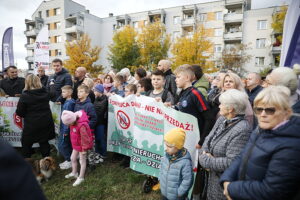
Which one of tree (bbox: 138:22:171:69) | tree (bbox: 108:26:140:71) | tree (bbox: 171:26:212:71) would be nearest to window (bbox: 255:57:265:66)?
tree (bbox: 171:26:212:71)

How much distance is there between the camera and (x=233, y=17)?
31.8 m

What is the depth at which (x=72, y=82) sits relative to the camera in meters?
5.86

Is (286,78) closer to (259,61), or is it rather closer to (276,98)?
(276,98)

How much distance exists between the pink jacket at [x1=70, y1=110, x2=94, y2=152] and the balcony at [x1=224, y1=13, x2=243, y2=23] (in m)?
34.1

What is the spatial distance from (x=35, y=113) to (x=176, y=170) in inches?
141

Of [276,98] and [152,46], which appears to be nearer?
[276,98]

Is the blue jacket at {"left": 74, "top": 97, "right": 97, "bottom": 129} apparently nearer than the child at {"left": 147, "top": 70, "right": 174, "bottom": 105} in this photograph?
No

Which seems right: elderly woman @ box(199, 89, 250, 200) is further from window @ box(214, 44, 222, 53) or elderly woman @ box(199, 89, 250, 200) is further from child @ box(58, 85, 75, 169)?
window @ box(214, 44, 222, 53)

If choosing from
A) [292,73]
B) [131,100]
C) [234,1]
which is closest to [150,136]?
[131,100]

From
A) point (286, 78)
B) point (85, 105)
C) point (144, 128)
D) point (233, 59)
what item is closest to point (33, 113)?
point (85, 105)

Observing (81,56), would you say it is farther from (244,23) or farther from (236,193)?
(236,193)

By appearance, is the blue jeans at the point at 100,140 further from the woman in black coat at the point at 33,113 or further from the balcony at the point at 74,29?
the balcony at the point at 74,29

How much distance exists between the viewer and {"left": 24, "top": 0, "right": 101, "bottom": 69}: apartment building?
40.4 m

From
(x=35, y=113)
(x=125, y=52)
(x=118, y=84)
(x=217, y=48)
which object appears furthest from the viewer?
(x=217, y=48)
